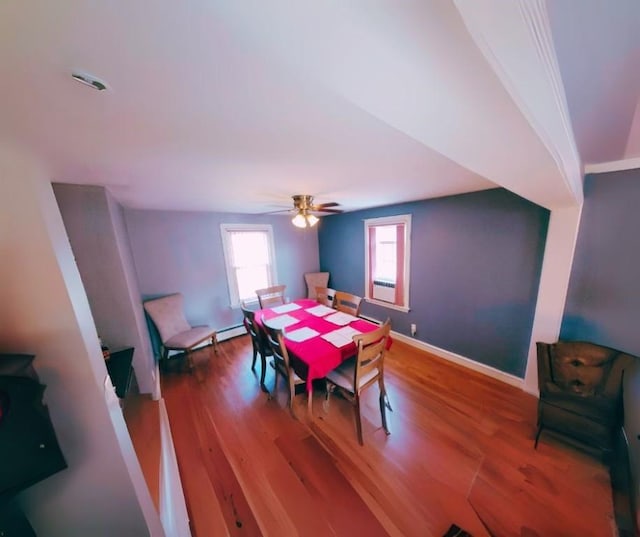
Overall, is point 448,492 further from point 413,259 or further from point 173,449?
point 413,259

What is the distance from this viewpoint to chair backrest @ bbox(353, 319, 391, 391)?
1598mm

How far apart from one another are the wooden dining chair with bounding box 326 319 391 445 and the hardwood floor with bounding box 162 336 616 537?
0.29m

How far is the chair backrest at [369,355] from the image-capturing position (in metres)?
1.60

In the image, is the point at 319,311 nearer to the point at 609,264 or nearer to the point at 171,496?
the point at 171,496

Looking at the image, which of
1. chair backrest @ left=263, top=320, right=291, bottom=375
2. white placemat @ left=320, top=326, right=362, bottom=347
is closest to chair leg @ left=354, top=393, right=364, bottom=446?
white placemat @ left=320, top=326, right=362, bottom=347

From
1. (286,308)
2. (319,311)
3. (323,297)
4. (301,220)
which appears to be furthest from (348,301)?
(301,220)

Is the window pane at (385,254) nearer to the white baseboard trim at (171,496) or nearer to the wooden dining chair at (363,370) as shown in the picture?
A: the wooden dining chair at (363,370)

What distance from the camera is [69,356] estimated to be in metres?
0.55

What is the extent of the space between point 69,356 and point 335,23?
1003 millimetres

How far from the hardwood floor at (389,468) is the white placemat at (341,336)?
0.75 meters

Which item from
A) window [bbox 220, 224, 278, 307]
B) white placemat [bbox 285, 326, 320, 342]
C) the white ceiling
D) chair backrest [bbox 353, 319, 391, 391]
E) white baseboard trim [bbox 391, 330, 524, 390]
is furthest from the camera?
window [bbox 220, 224, 278, 307]

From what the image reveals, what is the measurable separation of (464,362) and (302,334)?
218 centimetres

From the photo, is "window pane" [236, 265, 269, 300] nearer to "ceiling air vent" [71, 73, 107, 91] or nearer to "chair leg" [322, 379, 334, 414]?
"chair leg" [322, 379, 334, 414]

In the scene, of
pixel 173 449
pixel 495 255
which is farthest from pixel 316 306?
pixel 495 255
